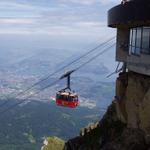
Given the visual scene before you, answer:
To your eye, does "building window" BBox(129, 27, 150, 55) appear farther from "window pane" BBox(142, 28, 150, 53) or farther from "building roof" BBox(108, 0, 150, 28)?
"building roof" BBox(108, 0, 150, 28)

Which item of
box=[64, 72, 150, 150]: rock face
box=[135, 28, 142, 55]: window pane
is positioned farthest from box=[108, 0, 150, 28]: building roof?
box=[64, 72, 150, 150]: rock face

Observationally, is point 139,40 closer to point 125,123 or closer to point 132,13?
point 132,13

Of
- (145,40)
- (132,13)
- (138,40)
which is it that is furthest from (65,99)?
(132,13)

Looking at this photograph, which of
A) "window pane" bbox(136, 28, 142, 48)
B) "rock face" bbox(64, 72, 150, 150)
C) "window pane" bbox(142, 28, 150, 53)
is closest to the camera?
"rock face" bbox(64, 72, 150, 150)

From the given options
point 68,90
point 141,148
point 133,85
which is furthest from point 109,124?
point 68,90

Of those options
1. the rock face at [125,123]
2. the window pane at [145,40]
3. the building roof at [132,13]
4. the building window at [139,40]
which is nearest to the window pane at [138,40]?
the building window at [139,40]

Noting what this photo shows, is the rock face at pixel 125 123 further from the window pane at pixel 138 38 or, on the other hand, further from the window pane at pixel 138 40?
the window pane at pixel 138 38
